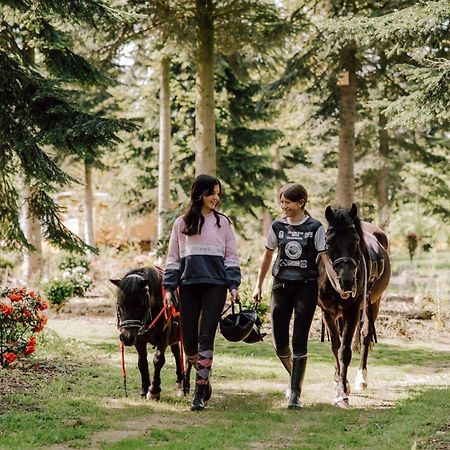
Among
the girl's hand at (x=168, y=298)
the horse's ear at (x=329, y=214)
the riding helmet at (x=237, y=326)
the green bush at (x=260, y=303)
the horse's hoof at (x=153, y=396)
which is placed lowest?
the horse's hoof at (x=153, y=396)

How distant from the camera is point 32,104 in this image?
9.50m

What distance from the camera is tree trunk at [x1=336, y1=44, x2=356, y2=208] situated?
15953 millimetres

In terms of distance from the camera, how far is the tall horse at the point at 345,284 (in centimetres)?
682

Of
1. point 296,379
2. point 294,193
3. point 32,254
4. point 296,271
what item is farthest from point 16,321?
point 32,254

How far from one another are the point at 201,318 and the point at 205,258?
0.55m

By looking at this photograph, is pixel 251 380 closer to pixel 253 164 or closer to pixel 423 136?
pixel 253 164

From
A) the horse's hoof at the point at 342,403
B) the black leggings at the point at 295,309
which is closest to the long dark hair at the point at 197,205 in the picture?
the black leggings at the point at 295,309

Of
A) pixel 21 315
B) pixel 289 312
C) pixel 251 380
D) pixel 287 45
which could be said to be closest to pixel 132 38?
pixel 287 45

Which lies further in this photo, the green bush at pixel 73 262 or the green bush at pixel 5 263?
the green bush at pixel 5 263

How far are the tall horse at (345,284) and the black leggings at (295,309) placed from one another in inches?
11.7

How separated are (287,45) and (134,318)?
29.9 ft

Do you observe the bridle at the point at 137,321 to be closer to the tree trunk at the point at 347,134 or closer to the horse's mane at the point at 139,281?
the horse's mane at the point at 139,281

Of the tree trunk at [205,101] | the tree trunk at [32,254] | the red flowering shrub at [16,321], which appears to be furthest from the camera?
the tree trunk at [32,254]

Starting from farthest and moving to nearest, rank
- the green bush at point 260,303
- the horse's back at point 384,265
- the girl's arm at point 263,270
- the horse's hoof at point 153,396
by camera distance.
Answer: the green bush at point 260,303 < the horse's back at point 384,265 < the horse's hoof at point 153,396 < the girl's arm at point 263,270
